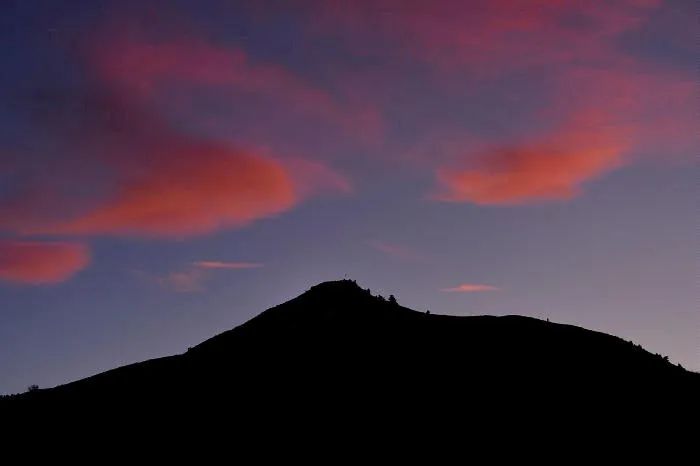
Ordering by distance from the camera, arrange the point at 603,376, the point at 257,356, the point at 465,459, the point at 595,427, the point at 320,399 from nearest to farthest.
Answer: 1. the point at 465,459
2. the point at 595,427
3. the point at 320,399
4. the point at 603,376
5. the point at 257,356

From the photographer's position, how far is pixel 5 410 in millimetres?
52375

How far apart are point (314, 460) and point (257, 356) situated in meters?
15.7

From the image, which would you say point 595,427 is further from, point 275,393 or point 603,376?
point 275,393

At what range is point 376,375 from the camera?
45844 millimetres

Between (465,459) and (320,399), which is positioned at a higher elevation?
(320,399)

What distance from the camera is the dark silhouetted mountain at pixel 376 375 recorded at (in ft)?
139

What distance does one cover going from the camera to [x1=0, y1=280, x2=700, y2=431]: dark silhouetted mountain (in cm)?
4244

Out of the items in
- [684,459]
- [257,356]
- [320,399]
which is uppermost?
[257,356]

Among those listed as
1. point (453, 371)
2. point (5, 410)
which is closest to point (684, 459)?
point (453, 371)

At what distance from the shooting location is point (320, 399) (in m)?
43.7

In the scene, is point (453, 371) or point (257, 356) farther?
point (257, 356)

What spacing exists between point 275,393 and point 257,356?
6287 mm

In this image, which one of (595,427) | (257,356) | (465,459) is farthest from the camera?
(257,356)

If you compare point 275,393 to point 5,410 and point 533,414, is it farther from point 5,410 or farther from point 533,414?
point 5,410
